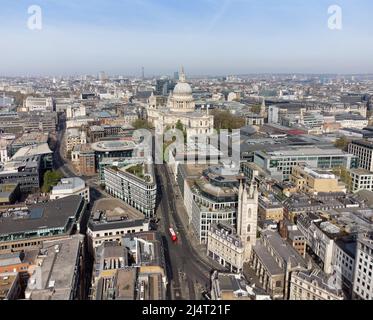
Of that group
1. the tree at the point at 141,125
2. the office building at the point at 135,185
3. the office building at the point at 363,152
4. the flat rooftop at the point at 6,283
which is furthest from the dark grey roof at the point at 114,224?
the tree at the point at 141,125

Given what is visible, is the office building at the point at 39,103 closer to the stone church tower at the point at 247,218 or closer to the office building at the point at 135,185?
the office building at the point at 135,185

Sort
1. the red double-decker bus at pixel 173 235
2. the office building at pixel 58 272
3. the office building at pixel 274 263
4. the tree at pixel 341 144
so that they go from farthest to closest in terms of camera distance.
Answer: the tree at pixel 341 144, the red double-decker bus at pixel 173 235, the office building at pixel 274 263, the office building at pixel 58 272

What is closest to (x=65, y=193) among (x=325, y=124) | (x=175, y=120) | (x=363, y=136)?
(x=175, y=120)

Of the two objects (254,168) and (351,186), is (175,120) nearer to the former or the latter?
(254,168)

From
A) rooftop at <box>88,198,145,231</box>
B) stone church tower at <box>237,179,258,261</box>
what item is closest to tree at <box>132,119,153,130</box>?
rooftop at <box>88,198,145,231</box>

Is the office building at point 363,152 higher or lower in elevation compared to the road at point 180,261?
higher

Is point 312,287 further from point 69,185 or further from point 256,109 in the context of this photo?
point 256,109
